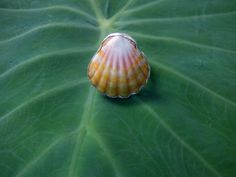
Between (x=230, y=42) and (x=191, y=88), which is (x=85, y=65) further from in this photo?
(x=230, y=42)

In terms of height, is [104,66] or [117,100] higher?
[104,66]

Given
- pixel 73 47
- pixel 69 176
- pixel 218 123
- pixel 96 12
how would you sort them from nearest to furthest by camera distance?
pixel 69 176
pixel 218 123
pixel 73 47
pixel 96 12

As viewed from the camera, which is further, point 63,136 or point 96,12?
point 96,12

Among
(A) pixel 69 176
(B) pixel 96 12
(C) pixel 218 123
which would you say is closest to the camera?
(A) pixel 69 176

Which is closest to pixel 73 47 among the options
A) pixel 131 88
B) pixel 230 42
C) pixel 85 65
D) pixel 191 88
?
pixel 85 65
